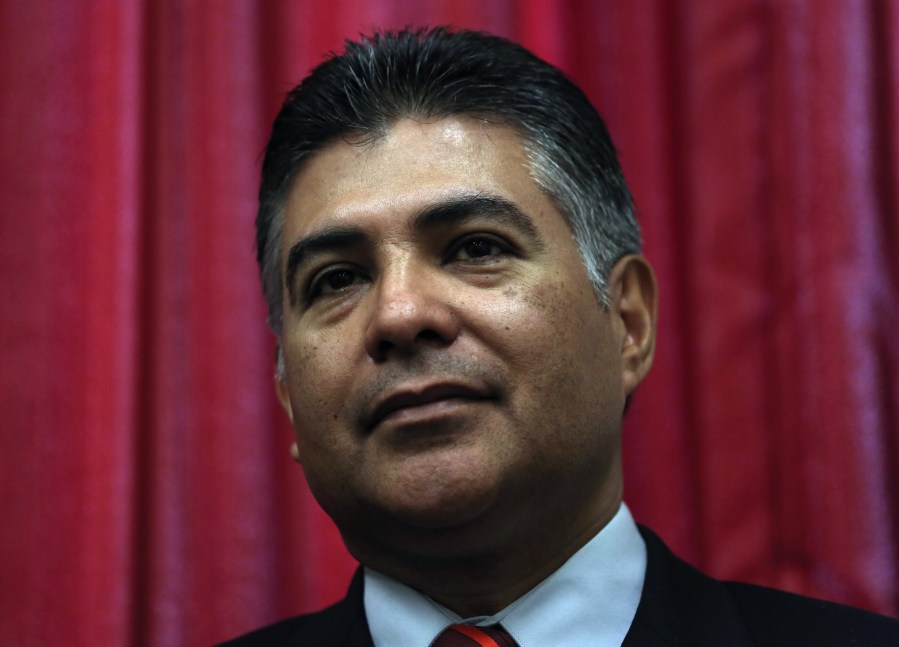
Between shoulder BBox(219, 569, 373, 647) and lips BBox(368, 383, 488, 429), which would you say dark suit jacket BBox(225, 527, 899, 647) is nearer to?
shoulder BBox(219, 569, 373, 647)

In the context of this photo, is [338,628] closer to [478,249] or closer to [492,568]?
[492,568]

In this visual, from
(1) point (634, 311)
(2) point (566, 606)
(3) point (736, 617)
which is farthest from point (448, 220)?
(3) point (736, 617)

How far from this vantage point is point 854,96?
1.43 meters

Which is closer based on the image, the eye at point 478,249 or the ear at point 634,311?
the eye at point 478,249

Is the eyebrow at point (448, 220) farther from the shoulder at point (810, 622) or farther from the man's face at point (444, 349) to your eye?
the shoulder at point (810, 622)

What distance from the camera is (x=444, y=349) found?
3.44 feet

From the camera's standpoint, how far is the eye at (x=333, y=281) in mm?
1212

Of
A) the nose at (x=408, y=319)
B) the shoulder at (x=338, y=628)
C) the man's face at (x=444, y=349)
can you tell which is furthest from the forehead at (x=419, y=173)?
the shoulder at (x=338, y=628)

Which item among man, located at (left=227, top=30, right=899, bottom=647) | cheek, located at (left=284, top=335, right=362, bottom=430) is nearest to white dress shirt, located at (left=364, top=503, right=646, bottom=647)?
man, located at (left=227, top=30, right=899, bottom=647)

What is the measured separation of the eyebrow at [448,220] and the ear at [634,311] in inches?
7.3

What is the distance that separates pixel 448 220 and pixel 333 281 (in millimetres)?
203

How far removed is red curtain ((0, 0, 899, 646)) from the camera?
143 centimetres

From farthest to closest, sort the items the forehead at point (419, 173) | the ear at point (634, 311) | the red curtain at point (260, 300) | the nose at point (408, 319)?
the red curtain at point (260, 300)
the ear at point (634, 311)
the forehead at point (419, 173)
the nose at point (408, 319)

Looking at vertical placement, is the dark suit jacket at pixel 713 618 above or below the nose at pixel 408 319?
below
